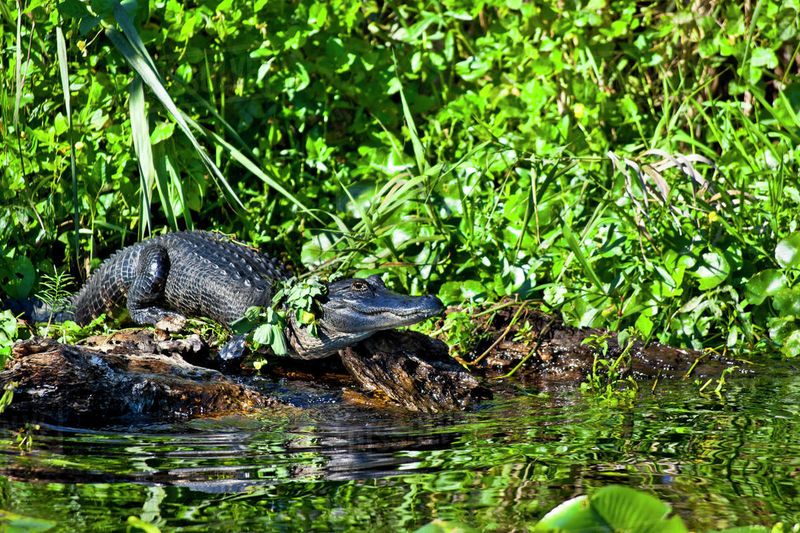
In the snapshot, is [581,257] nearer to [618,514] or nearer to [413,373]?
[413,373]

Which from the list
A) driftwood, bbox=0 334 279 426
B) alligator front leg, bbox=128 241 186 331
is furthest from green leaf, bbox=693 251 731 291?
alligator front leg, bbox=128 241 186 331

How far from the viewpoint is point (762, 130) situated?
5.68 metres

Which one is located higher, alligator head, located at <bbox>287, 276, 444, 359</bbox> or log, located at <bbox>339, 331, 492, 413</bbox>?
alligator head, located at <bbox>287, 276, 444, 359</bbox>

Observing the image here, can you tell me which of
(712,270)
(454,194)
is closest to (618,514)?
(712,270)

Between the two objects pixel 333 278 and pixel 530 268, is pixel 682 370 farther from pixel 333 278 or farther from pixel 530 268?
pixel 333 278

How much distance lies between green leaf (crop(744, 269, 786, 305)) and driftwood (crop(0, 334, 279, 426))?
230 cm

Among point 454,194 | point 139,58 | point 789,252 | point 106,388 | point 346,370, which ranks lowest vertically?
point 346,370

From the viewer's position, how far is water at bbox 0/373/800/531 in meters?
2.44

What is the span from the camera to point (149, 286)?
5.63m

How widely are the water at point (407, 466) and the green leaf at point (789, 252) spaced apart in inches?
37.6

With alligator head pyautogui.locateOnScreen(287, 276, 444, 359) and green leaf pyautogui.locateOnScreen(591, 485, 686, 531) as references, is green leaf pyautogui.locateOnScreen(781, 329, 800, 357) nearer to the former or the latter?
alligator head pyautogui.locateOnScreen(287, 276, 444, 359)

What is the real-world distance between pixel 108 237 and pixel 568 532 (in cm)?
467

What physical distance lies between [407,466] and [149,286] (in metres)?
3.07

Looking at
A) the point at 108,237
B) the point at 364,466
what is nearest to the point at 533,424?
the point at 364,466
